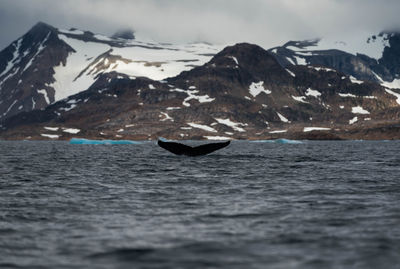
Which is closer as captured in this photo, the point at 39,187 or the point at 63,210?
the point at 63,210

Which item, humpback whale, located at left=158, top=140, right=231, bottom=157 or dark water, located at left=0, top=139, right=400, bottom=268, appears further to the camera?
humpback whale, located at left=158, top=140, right=231, bottom=157

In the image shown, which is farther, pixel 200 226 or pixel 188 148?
pixel 188 148

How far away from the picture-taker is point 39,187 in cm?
3359

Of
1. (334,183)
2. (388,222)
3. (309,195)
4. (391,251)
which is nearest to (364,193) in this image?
(309,195)

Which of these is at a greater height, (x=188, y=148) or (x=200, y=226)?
(x=188, y=148)

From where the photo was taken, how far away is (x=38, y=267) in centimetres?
1345

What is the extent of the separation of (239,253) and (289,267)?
190 centimetres

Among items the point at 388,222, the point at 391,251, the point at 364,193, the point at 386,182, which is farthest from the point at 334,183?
the point at 391,251

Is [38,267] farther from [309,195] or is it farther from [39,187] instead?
[39,187]

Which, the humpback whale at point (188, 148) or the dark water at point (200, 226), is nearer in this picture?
the dark water at point (200, 226)

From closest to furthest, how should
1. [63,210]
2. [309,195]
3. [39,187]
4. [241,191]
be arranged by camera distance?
[63,210] → [309,195] → [241,191] → [39,187]

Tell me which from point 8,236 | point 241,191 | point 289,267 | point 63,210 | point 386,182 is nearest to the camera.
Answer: point 289,267

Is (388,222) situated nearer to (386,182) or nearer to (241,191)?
(241,191)

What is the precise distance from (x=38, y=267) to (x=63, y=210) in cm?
992
